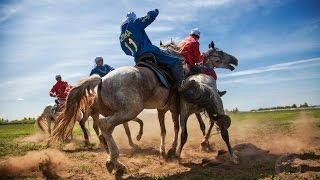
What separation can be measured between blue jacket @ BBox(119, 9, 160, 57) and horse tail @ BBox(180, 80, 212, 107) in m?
1.45

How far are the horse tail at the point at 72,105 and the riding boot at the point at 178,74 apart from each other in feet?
8.01

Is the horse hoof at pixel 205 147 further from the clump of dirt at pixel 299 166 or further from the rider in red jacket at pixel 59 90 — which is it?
the rider in red jacket at pixel 59 90

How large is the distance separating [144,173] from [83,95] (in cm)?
236

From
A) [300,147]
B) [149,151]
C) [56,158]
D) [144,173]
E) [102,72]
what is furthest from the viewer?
[102,72]

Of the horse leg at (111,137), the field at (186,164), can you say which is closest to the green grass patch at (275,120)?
the field at (186,164)

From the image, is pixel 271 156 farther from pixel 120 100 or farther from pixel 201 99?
pixel 120 100

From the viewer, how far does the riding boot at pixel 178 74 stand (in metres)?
9.99

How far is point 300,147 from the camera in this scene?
12.0m

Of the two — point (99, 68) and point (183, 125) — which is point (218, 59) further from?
point (99, 68)

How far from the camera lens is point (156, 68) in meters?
9.53

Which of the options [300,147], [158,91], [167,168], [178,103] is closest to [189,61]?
[178,103]

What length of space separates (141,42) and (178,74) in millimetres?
1379

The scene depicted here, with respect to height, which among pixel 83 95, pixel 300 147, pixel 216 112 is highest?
pixel 83 95

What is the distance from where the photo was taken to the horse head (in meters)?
12.5
